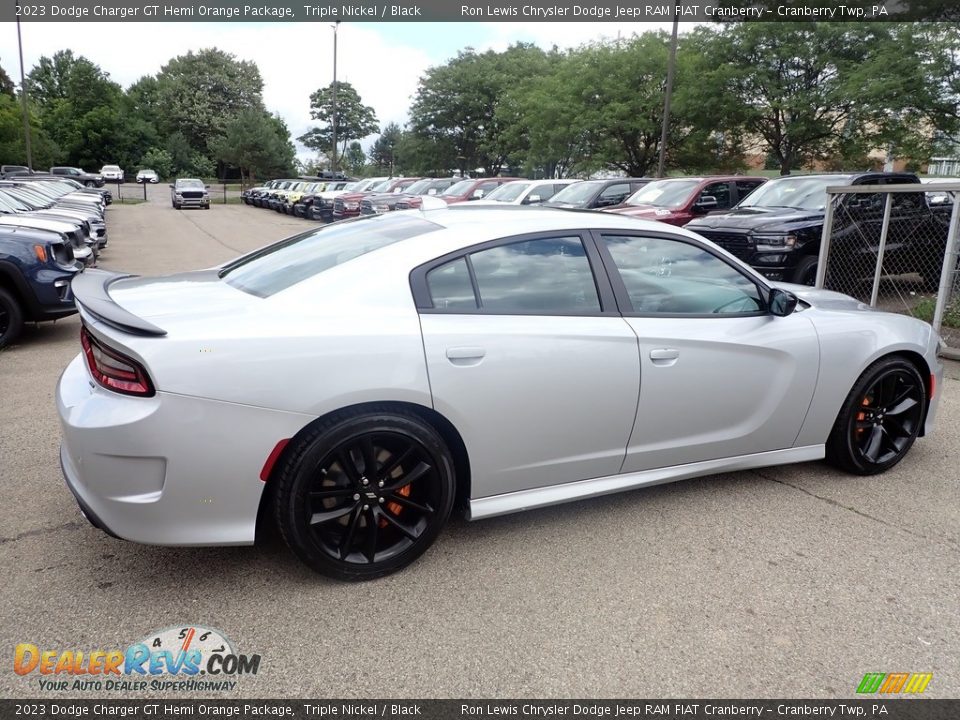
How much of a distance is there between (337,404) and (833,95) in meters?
23.7

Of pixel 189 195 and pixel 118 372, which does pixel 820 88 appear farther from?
pixel 189 195

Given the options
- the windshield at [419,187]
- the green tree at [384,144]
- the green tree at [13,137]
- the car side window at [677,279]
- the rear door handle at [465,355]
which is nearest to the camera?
the rear door handle at [465,355]

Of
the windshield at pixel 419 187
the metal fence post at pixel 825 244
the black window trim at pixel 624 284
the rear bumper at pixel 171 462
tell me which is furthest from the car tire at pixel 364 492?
the windshield at pixel 419 187

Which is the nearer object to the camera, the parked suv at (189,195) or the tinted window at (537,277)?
the tinted window at (537,277)

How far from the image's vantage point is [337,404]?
277cm

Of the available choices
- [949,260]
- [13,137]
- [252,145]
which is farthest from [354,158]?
[949,260]

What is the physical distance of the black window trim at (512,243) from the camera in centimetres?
305

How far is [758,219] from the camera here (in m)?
9.46

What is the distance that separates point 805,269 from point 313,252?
24.9 feet

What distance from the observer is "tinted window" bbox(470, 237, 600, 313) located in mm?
3211

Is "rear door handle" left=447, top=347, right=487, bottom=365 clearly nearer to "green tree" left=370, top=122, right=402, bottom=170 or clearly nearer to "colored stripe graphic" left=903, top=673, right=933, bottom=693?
"colored stripe graphic" left=903, top=673, right=933, bottom=693

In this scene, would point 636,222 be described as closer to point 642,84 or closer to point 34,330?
point 34,330

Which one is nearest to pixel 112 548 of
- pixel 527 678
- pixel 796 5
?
pixel 527 678

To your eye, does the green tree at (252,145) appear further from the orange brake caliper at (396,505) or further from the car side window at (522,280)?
the orange brake caliper at (396,505)
